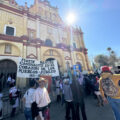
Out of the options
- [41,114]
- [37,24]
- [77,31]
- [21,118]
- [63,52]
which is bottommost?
[21,118]

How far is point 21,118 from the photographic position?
11.9 feet

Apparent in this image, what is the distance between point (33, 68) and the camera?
4.60 meters

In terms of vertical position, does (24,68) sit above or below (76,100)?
above

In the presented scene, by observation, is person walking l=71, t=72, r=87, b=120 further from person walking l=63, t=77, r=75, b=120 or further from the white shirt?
the white shirt

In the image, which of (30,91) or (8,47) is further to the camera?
(8,47)

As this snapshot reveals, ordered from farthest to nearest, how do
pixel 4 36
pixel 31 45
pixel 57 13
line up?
pixel 57 13 → pixel 31 45 → pixel 4 36

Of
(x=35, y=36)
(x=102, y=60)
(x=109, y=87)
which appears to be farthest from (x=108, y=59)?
(x=109, y=87)

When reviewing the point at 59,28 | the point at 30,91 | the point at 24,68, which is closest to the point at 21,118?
the point at 30,91

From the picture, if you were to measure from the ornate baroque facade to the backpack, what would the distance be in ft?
31.9

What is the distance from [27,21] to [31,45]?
4.86 meters

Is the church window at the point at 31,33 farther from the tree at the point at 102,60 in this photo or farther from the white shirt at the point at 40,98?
the tree at the point at 102,60

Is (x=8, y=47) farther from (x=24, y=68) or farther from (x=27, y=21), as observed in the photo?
(x=24, y=68)

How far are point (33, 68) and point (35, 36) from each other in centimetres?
1004

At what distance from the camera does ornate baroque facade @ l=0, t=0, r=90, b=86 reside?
10.3 meters
